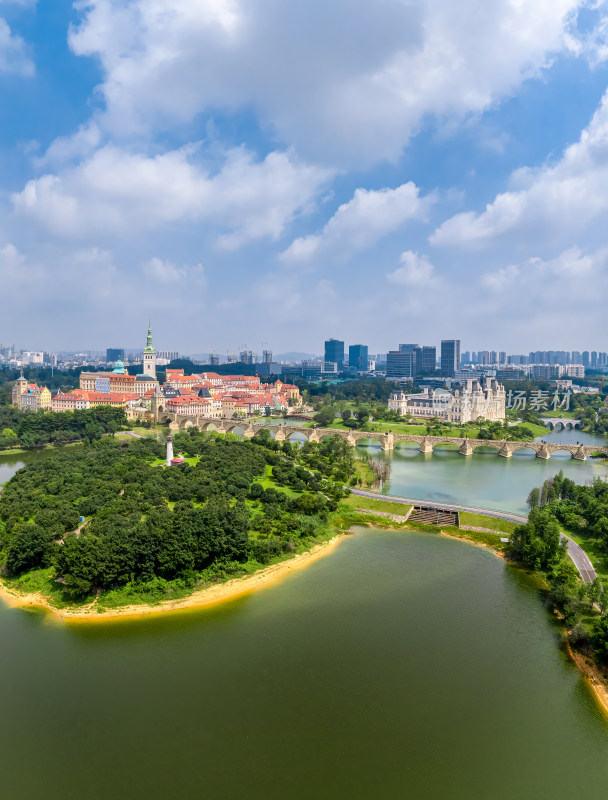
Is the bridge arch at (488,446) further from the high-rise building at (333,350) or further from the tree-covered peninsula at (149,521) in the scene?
the high-rise building at (333,350)

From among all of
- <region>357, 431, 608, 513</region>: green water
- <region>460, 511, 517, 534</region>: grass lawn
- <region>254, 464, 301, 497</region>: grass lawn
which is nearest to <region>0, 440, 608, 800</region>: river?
<region>460, 511, 517, 534</region>: grass lawn

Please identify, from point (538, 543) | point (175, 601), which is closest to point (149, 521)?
point (175, 601)

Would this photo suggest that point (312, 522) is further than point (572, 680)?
Yes

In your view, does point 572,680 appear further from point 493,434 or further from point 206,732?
point 493,434

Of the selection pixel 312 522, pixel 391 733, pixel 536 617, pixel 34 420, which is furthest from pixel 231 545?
pixel 34 420

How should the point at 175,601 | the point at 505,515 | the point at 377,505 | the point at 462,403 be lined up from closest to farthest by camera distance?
the point at 175,601 → the point at 505,515 → the point at 377,505 → the point at 462,403

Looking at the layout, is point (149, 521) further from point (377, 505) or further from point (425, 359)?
point (425, 359)

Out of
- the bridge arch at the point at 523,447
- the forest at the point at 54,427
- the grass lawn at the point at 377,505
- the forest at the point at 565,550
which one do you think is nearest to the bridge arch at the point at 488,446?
the bridge arch at the point at 523,447
